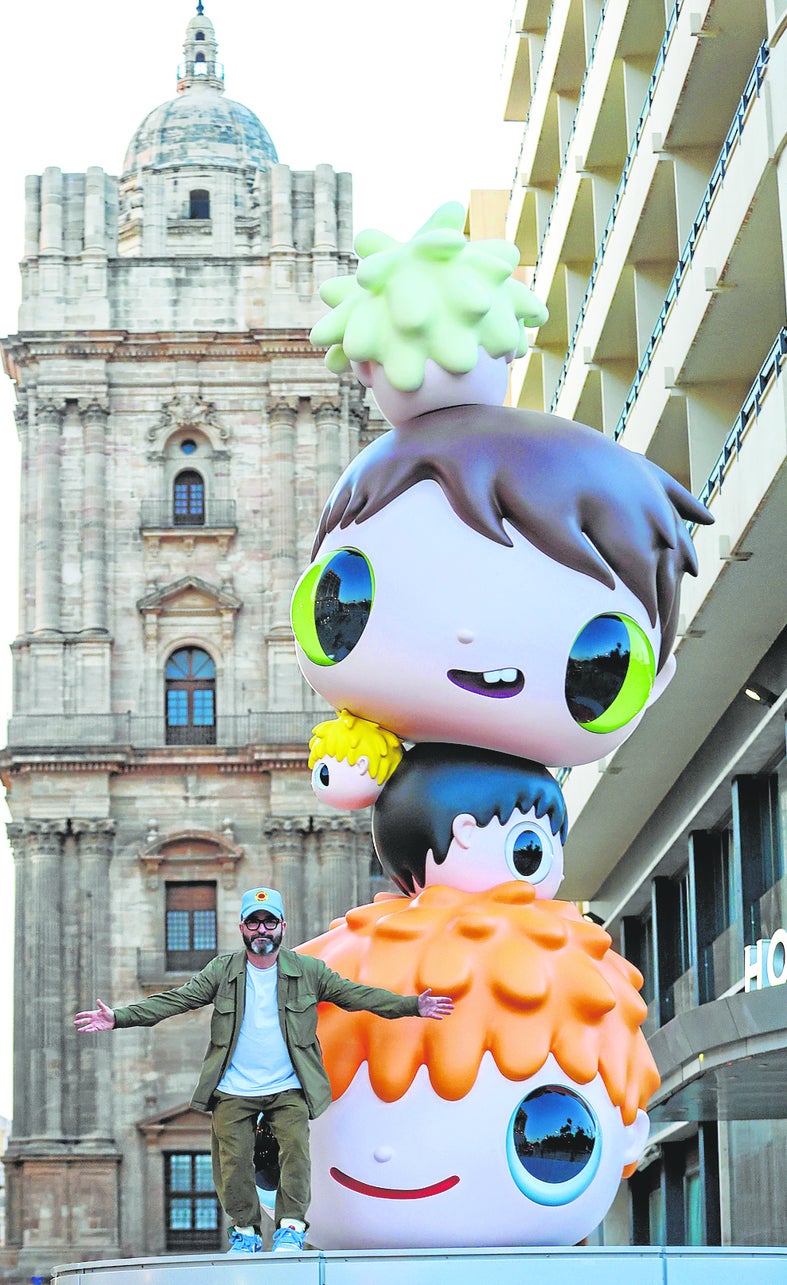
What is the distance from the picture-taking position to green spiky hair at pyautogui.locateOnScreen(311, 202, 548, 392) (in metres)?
8.70

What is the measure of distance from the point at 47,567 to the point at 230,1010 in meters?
40.2

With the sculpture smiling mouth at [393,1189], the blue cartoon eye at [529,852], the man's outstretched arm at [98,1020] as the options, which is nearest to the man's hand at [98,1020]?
the man's outstretched arm at [98,1020]

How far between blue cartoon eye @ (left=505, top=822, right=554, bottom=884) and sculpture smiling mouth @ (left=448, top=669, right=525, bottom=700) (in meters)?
0.56

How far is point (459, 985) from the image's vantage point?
789cm

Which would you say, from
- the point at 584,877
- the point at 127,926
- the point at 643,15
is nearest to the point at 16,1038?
the point at 127,926

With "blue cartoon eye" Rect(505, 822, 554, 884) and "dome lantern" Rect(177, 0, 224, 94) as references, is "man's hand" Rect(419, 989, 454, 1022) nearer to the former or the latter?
"blue cartoon eye" Rect(505, 822, 554, 884)

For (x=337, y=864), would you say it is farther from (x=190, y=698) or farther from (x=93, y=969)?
(x=93, y=969)

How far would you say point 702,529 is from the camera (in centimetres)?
1684

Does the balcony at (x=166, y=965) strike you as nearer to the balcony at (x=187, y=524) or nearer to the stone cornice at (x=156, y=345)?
the balcony at (x=187, y=524)

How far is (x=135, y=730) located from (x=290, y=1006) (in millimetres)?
39153

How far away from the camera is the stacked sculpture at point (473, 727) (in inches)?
308

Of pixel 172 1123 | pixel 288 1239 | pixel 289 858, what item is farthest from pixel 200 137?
pixel 288 1239

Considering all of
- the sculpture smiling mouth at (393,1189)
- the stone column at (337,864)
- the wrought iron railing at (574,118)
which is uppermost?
the wrought iron railing at (574,118)

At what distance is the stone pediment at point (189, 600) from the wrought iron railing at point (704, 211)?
25.6 meters
